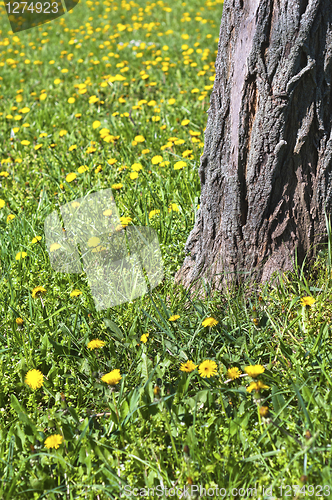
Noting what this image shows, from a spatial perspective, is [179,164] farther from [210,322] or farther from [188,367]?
[188,367]

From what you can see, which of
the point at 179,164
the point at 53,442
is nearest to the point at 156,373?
the point at 53,442

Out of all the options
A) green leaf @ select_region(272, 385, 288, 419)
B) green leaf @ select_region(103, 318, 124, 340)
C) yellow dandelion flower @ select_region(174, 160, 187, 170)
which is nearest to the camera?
green leaf @ select_region(272, 385, 288, 419)

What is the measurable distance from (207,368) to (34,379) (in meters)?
0.68

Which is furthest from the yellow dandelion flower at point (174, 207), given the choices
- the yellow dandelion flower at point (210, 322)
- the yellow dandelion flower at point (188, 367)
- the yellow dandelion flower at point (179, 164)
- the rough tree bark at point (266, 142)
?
the yellow dandelion flower at point (188, 367)

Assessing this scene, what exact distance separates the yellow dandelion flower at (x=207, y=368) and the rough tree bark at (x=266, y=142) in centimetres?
54

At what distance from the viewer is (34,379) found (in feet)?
5.53

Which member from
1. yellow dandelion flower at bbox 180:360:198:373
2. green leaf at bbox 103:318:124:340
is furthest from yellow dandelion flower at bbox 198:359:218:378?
green leaf at bbox 103:318:124:340

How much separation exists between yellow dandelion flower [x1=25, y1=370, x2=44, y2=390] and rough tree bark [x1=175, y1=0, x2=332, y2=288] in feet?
2.86

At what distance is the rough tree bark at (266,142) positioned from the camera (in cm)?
161

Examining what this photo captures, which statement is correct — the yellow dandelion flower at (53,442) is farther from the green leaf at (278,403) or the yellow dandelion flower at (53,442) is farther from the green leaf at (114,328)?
the green leaf at (278,403)

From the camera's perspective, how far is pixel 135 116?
162 inches

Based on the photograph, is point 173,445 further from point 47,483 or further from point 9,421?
point 9,421

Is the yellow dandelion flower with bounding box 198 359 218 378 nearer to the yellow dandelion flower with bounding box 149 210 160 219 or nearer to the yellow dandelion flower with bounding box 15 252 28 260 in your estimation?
the yellow dandelion flower with bounding box 149 210 160 219

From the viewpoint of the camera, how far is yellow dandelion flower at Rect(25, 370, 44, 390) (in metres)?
1.67
